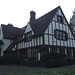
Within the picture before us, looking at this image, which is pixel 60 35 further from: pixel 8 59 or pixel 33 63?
pixel 8 59

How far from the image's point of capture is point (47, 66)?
17.5 metres

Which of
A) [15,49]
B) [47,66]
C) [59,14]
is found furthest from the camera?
[15,49]

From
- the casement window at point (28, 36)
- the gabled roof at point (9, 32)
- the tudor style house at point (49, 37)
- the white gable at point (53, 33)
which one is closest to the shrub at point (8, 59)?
the tudor style house at point (49, 37)

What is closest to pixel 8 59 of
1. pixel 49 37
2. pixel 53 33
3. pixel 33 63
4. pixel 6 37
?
pixel 33 63

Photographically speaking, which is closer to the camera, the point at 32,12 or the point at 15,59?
the point at 15,59

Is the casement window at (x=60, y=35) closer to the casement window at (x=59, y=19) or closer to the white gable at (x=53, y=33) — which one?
the white gable at (x=53, y=33)

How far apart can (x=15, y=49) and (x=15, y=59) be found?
19.1 ft

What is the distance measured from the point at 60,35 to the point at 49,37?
11.2 feet

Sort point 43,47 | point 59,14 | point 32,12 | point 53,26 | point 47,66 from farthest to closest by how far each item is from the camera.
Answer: point 32,12 < point 59,14 < point 53,26 < point 43,47 < point 47,66

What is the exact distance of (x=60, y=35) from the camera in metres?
24.4

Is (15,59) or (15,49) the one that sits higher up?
(15,49)

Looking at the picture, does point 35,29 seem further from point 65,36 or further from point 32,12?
point 32,12

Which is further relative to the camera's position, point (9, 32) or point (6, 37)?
point (9, 32)

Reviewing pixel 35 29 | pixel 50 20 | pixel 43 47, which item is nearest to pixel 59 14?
pixel 50 20
